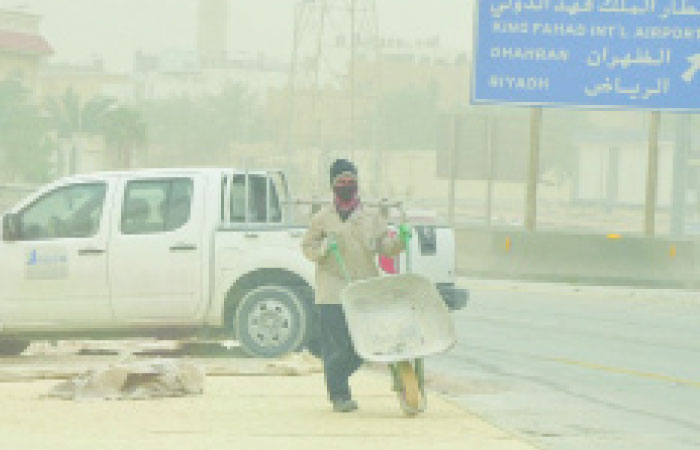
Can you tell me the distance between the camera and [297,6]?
345ft

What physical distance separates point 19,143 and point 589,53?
89.9 meters

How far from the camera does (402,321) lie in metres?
12.7

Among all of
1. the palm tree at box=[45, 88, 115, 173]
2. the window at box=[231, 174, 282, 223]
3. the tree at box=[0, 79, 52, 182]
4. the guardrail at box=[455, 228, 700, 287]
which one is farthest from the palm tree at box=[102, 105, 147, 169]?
the window at box=[231, 174, 282, 223]

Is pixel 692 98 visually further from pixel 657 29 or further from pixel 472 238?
pixel 472 238

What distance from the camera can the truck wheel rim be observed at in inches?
685

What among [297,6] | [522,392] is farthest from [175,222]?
[297,6]

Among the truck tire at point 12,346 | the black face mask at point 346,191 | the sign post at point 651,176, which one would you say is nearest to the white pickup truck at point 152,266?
the truck tire at point 12,346

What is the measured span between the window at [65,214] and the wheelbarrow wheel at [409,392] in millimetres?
5612

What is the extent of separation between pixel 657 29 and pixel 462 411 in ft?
89.7

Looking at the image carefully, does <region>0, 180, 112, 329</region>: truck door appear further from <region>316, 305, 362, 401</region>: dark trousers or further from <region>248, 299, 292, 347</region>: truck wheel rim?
<region>316, 305, 362, 401</region>: dark trousers

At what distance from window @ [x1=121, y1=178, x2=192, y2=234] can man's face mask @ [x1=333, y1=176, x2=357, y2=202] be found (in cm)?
484

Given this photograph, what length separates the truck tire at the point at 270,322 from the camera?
57.0 feet

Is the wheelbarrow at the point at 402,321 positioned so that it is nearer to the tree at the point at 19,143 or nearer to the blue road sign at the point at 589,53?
the blue road sign at the point at 589,53

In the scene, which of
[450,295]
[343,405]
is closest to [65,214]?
[450,295]
